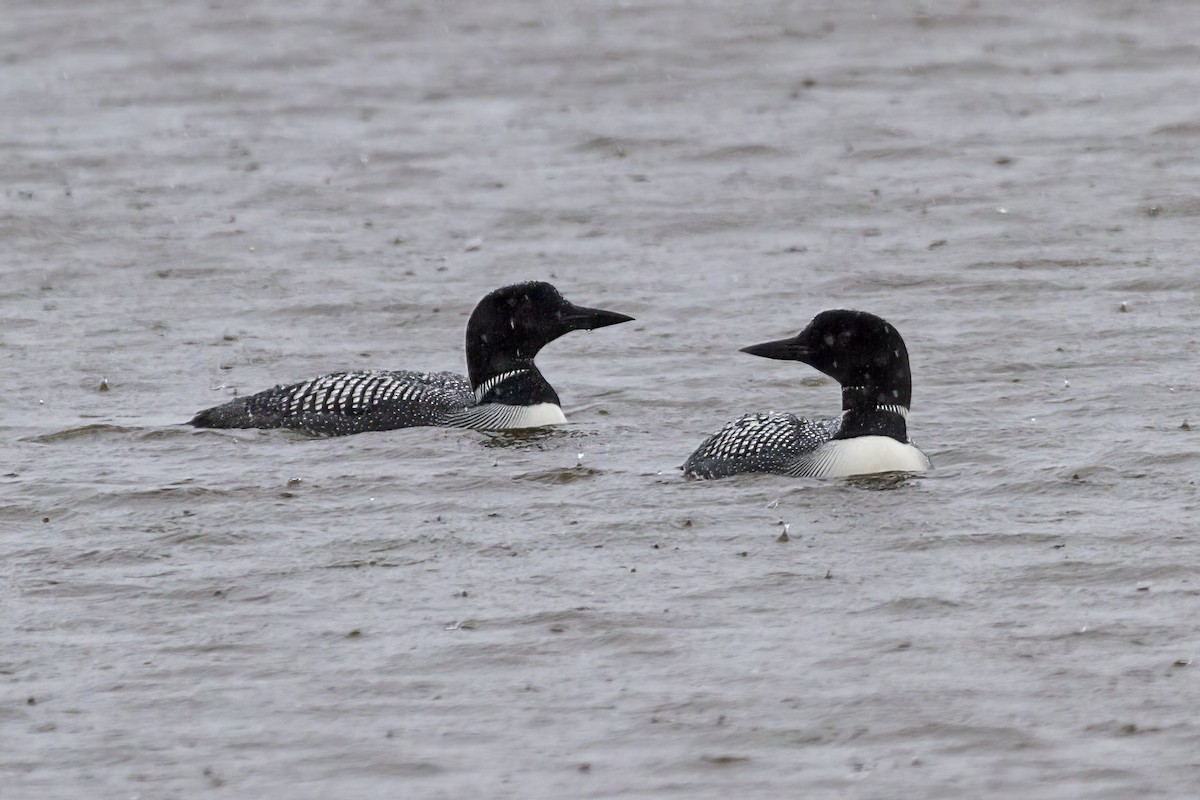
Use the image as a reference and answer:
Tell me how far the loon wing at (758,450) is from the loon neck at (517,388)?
42.1 inches

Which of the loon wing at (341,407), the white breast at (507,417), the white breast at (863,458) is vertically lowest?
the white breast at (863,458)

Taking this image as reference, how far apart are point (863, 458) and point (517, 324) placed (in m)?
1.91

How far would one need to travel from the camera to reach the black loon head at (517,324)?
30.5ft

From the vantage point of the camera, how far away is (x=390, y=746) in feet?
17.8

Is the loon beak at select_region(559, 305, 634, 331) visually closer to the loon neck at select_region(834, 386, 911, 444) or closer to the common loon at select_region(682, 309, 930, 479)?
the common loon at select_region(682, 309, 930, 479)

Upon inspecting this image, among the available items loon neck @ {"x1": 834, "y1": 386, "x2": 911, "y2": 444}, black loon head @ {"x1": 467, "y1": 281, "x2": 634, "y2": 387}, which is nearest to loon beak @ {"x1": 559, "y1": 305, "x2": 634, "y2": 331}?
black loon head @ {"x1": 467, "y1": 281, "x2": 634, "y2": 387}

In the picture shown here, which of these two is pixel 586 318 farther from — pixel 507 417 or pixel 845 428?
pixel 845 428

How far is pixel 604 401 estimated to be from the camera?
9.59 meters

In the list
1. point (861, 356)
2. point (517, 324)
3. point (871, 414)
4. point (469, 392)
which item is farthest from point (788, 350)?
point (469, 392)

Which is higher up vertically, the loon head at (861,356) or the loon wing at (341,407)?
the loon head at (861,356)

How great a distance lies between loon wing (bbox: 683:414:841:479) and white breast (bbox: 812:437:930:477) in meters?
0.04

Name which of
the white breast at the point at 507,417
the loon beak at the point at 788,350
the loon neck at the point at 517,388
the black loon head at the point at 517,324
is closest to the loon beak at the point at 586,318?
the black loon head at the point at 517,324

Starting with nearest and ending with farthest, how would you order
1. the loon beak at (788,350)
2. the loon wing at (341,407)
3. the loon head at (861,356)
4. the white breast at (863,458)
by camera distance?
1. the white breast at (863,458)
2. the loon head at (861,356)
3. the loon beak at (788,350)
4. the loon wing at (341,407)

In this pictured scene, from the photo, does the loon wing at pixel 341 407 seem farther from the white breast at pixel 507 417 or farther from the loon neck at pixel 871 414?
the loon neck at pixel 871 414
